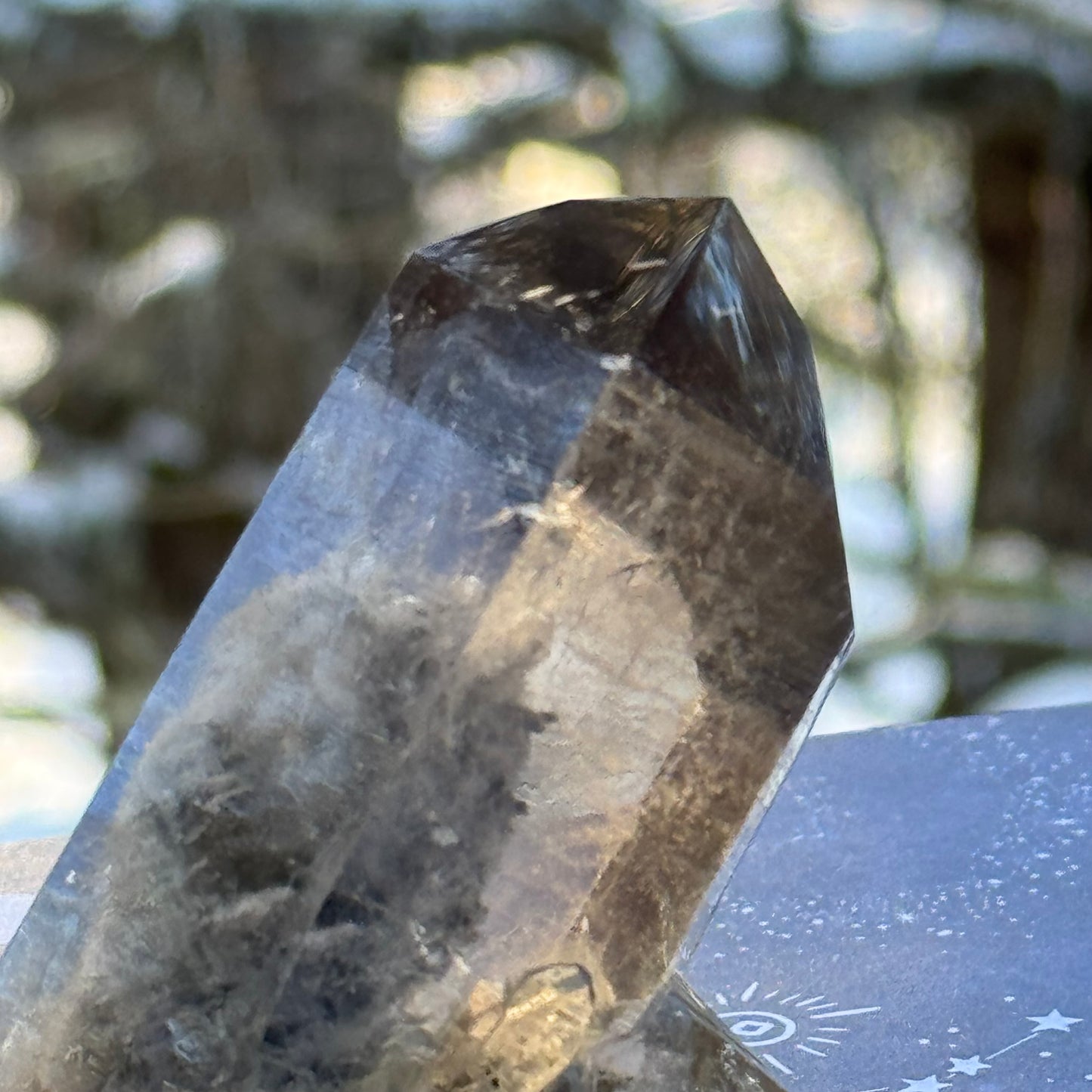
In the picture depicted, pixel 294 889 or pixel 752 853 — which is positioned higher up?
pixel 294 889

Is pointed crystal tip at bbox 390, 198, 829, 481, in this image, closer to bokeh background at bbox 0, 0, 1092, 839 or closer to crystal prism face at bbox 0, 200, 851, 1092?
crystal prism face at bbox 0, 200, 851, 1092

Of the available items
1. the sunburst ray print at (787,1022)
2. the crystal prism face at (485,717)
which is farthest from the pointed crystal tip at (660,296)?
the sunburst ray print at (787,1022)

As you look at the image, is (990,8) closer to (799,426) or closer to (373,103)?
(373,103)

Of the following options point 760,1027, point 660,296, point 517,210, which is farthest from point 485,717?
point 517,210

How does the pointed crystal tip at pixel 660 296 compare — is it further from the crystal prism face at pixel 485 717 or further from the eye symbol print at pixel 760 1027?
the eye symbol print at pixel 760 1027

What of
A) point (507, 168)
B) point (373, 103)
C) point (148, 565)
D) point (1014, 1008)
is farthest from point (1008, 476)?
point (1014, 1008)

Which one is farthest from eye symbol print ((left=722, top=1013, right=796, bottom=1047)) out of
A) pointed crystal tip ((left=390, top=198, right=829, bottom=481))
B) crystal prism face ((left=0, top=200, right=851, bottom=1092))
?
pointed crystal tip ((left=390, top=198, right=829, bottom=481))

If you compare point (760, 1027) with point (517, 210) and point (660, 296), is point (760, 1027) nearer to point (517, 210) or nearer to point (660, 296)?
point (660, 296)
